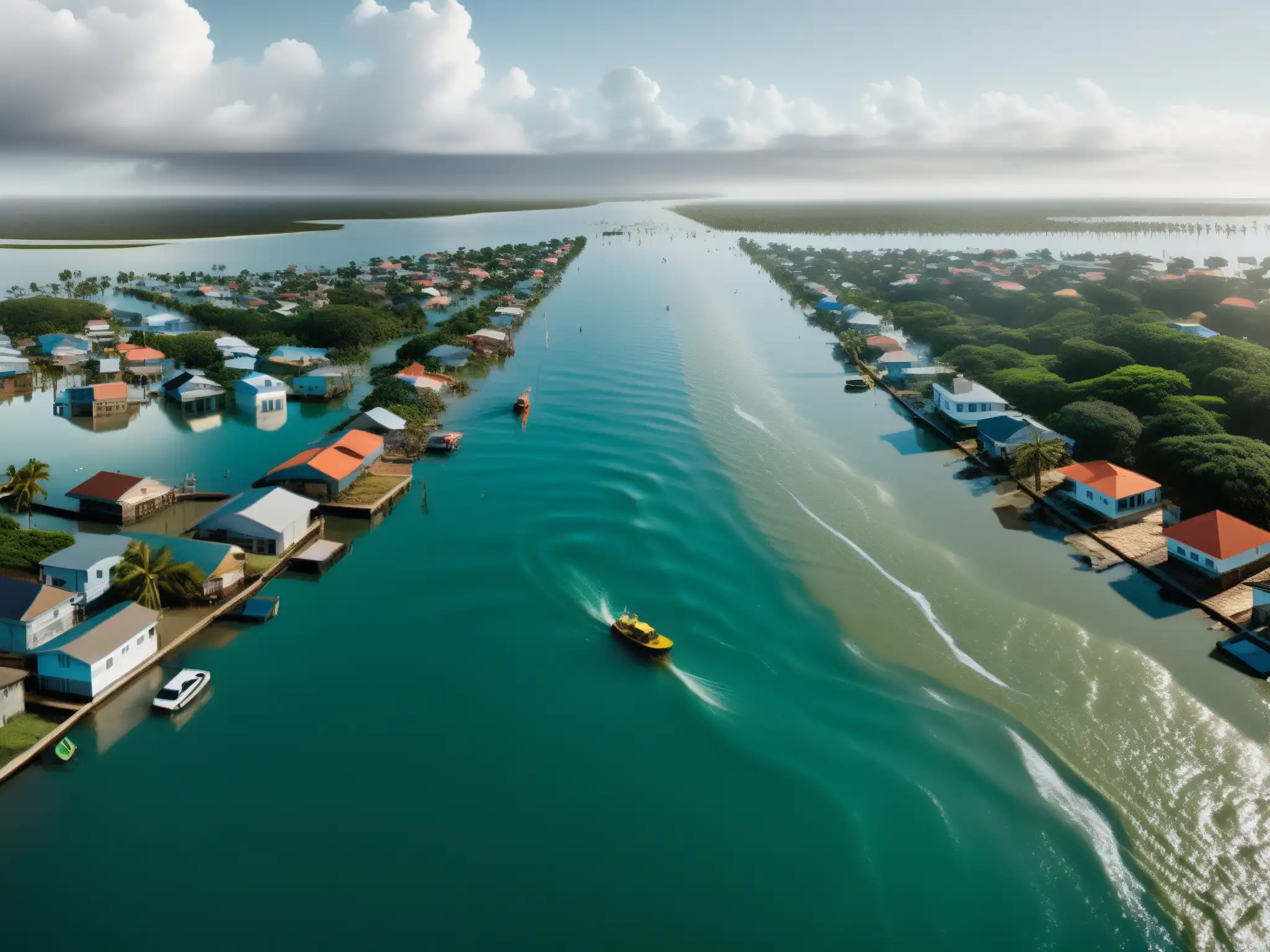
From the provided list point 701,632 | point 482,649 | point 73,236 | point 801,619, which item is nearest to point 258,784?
point 482,649

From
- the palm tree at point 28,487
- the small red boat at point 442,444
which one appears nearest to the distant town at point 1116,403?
the small red boat at point 442,444

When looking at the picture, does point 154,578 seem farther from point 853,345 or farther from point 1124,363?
point 853,345

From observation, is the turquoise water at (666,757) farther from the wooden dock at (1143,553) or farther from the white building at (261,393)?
the white building at (261,393)

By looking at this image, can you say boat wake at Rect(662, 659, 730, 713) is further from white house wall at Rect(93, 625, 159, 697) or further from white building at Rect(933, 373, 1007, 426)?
white building at Rect(933, 373, 1007, 426)

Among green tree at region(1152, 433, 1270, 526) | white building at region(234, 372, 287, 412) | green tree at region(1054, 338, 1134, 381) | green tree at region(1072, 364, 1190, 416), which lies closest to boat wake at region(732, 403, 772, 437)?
green tree at region(1072, 364, 1190, 416)

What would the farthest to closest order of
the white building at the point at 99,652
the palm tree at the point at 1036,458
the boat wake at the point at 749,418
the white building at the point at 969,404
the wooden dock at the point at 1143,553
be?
1. the boat wake at the point at 749,418
2. the white building at the point at 969,404
3. the palm tree at the point at 1036,458
4. the wooden dock at the point at 1143,553
5. the white building at the point at 99,652

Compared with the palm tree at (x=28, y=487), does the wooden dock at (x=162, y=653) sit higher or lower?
lower

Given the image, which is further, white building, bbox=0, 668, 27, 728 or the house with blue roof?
the house with blue roof
